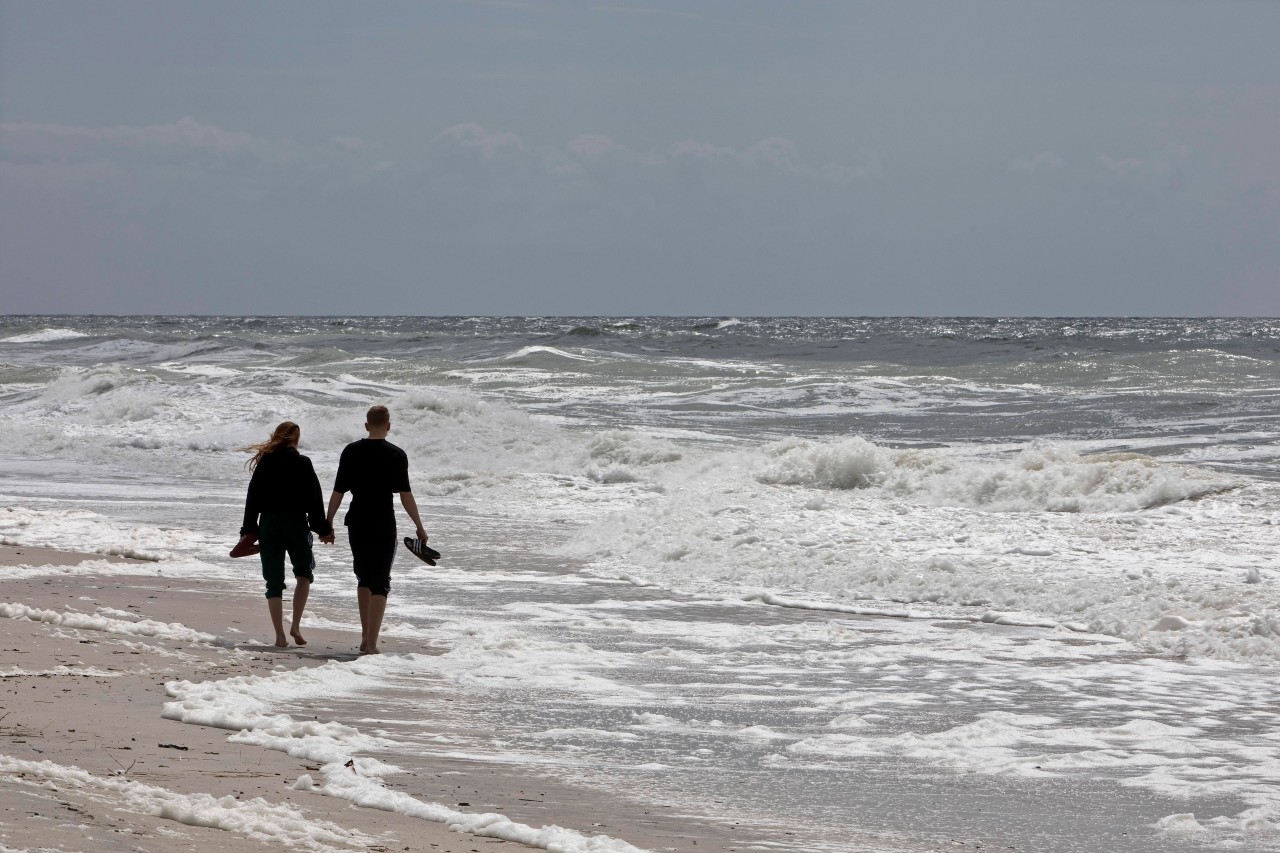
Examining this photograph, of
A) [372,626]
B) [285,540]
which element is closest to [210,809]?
[372,626]

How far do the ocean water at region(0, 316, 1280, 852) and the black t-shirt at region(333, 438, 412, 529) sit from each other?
2.81ft

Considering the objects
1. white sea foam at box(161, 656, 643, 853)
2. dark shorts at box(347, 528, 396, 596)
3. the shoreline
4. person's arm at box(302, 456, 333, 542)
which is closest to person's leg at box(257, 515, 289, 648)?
person's arm at box(302, 456, 333, 542)

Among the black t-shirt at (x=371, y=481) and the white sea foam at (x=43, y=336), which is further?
the white sea foam at (x=43, y=336)

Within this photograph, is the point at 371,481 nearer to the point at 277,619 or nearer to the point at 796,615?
the point at 277,619

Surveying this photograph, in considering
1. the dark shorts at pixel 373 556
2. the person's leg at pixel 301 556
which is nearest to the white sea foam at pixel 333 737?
the dark shorts at pixel 373 556

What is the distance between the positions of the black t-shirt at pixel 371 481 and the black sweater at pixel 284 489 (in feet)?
0.65

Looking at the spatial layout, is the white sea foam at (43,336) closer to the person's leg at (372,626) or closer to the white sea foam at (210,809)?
the person's leg at (372,626)

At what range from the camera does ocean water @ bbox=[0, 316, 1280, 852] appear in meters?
5.41

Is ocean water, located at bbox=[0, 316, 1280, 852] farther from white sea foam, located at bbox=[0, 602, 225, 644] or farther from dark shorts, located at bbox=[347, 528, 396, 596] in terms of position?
white sea foam, located at bbox=[0, 602, 225, 644]

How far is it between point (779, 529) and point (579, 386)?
2773 centimetres

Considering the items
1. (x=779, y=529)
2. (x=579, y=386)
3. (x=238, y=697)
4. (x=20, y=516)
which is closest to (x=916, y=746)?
(x=238, y=697)

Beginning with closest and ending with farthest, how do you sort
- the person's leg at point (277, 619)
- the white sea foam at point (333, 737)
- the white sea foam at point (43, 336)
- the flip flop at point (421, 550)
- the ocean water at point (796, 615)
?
the white sea foam at point (333, 737) < the ocean water at point (796, 615) < the flip flop at point (421, 550) < the person's leg at point (277, 619) < the white sea foam at point (43, 336)

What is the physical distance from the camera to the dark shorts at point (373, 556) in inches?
316

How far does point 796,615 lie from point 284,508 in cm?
381
